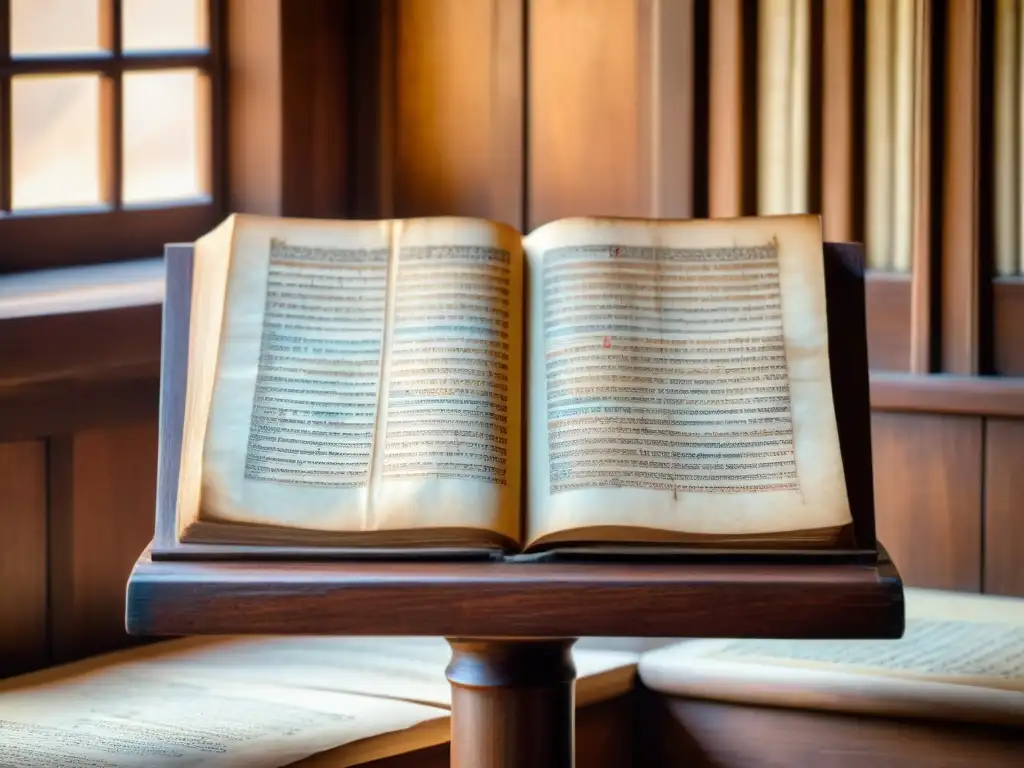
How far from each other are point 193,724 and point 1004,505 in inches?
53.7

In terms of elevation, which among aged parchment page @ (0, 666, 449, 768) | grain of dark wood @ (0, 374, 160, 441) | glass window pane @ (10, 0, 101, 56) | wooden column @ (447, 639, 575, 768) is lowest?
aged parchment page @ (0, 666, 449, 768)

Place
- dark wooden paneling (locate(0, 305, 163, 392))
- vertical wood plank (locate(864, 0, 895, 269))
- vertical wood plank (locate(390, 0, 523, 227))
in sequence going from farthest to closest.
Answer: vertical wood plank (locate(390, 0, 523, 227)) → vertical wood plank (locate(864, 0, 895, 269)) → dark wooden paneling (locate(0, 305, 163, 392))

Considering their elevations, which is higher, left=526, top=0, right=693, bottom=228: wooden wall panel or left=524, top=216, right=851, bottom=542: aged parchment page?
left=526, top=0, right=693, bottom=228: wooden wall panel

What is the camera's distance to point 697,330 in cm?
156

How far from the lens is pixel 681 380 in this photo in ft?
5.02

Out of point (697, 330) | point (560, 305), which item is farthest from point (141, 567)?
point (697, 330)

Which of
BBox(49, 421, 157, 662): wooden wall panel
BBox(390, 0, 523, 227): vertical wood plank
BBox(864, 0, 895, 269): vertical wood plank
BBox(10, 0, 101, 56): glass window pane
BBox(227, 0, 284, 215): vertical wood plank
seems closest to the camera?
BBox(49, 421, 157, 662): wooden wall panel

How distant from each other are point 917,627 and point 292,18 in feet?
4.89

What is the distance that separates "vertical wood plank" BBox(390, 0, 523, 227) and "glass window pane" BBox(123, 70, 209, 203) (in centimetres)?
37

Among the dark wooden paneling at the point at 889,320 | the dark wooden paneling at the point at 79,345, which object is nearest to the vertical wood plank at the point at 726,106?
the dark wooden paneling at the point at 889,320

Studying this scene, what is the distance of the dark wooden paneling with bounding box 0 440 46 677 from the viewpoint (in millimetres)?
2172

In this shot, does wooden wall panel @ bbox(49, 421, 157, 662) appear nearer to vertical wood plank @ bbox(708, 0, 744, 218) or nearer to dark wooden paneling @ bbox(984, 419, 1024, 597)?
vertical wood plank @ bbox(708, 0, 744, 218)

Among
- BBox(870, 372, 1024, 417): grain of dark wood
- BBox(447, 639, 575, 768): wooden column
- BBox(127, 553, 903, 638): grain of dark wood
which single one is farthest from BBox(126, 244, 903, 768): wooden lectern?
BBox(870, 372, 1024, 417): grain of dark wood

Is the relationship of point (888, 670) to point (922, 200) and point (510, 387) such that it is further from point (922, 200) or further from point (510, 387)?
point (510, 387)
